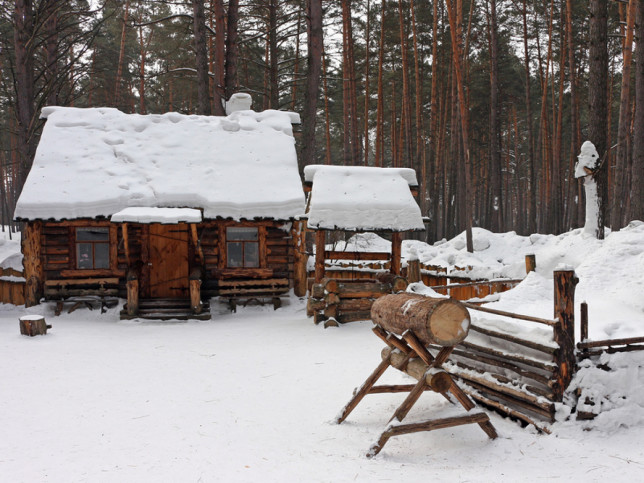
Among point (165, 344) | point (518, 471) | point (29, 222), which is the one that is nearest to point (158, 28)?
point (29, 222)

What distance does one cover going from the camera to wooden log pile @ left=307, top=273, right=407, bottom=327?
10375 mm

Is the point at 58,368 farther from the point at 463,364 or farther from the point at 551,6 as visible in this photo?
the point at 551,6

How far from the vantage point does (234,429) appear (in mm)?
4961

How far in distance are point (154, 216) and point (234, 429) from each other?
6.74 meters

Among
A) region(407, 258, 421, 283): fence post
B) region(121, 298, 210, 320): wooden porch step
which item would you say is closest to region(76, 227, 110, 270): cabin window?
region(121, 298, 210, 320): wooden porch step

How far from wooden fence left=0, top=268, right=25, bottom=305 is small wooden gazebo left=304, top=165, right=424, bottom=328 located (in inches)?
302

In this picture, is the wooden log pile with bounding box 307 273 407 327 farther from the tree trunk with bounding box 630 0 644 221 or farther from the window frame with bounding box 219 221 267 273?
the tree trunk with bounding box 630 0 644 221

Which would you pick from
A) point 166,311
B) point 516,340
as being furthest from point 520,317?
point 166,311

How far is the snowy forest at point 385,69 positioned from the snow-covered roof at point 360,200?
487 centimetres

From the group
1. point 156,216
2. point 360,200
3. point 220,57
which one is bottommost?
point 156,216

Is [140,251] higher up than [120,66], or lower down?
lower down

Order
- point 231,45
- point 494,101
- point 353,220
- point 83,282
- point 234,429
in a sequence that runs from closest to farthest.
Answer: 1. point 234,429
2. point 353,220
3. point 83,282
4. point 231,45
5. point 494,101

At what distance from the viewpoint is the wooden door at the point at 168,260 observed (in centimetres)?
1242

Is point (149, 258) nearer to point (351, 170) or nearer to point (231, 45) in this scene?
point (351, 170)
